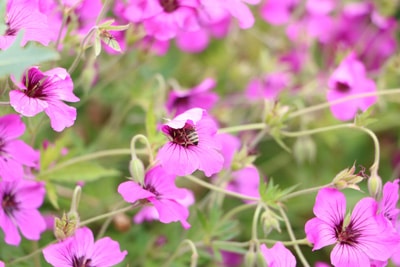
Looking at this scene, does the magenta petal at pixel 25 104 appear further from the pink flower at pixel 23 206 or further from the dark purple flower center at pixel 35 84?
the pink flower at pixel 23 206

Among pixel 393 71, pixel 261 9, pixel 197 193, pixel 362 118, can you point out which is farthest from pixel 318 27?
pixel 362 118

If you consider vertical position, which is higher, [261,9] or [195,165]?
[195,165]

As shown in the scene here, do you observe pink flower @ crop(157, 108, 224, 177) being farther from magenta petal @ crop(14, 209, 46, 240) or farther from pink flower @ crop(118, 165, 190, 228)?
magenta petal @ crop(14, 209, 46, 240)

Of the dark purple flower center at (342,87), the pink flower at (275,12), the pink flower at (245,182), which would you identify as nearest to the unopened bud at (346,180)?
the dark purple flower center at (342,87)

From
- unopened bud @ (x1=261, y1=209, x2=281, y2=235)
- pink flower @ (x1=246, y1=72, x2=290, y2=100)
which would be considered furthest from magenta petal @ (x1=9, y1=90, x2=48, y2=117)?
pink flower @ (x1=246, y1=72, x2=290, y2=100)

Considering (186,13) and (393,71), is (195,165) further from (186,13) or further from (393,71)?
(393,71)

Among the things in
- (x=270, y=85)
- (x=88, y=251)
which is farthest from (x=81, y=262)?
(x=270, y=85)
